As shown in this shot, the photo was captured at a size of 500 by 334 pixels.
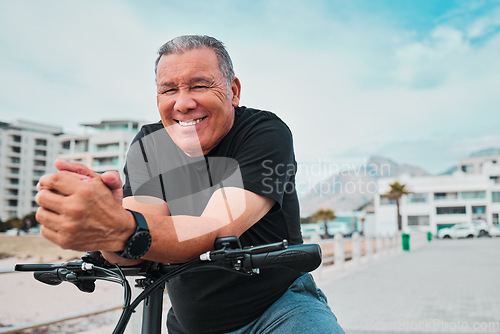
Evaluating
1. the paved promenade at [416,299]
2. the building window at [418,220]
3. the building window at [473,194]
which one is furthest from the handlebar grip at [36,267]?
the building window at [473,194]

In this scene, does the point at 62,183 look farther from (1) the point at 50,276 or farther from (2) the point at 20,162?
(2) the point at 20,162

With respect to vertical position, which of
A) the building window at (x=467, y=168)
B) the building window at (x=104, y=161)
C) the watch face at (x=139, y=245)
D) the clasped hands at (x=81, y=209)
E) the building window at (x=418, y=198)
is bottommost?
the watch face at (x=139, y=245)

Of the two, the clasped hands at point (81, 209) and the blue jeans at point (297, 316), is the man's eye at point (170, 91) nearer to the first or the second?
the clasped hands at point (81, 209)

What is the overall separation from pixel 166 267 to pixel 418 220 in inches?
2955

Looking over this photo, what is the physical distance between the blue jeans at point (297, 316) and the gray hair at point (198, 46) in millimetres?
829

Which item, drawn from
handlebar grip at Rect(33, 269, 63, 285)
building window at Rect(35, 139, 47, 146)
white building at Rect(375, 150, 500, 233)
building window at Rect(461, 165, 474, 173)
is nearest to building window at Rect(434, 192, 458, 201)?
white building at Rect(375, 150, 500, 233)

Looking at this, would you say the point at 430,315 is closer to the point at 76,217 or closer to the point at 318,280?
the point at 318,280

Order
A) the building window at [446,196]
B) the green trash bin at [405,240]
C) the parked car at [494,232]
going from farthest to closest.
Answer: the building window at [446,196] → the parked car at [494,232] → the green trash bin at [405,240]

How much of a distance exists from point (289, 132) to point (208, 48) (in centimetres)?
40

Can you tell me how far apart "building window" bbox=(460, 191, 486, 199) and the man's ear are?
7637cm

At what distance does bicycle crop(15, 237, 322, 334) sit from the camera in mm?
1158

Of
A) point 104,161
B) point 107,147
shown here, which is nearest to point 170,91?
point 104,161

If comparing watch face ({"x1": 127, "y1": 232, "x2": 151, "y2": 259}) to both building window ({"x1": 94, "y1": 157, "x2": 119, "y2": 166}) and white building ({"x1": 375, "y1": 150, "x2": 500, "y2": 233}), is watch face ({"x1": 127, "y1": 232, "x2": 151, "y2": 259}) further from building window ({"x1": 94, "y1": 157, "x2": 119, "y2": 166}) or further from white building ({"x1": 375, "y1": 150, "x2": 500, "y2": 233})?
building window ({"x1": 94, "y1": 157, "x2": 119, "y2": 166})

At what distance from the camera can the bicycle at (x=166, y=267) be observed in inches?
45.6
